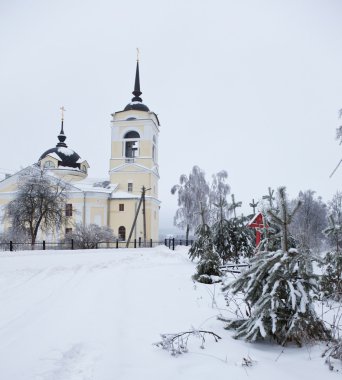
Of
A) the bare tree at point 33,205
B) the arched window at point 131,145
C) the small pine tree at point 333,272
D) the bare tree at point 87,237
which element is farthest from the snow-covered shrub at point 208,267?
the arched window at point 131,145

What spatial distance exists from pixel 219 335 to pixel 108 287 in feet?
16.3

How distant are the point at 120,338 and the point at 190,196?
30820 mm

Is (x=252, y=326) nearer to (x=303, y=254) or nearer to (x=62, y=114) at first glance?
(x=303, y=254)

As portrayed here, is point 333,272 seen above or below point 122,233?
below

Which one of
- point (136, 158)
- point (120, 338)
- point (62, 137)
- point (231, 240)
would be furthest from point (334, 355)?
Answer: point (62, 137)

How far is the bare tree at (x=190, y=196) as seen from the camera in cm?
3512

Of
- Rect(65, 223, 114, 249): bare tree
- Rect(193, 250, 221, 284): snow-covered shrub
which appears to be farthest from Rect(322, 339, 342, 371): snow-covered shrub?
Rect(65, 223, 114, 249): bare tree

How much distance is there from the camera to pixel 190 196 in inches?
1394

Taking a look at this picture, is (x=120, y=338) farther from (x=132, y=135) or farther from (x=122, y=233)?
(x=132, y=135)

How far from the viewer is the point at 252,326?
438cm

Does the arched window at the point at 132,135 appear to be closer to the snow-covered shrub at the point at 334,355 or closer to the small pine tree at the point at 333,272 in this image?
the small pine tree at the point at 333,272

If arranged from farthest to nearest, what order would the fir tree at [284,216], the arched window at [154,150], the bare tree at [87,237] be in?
the arched window at [154,150]
the bare tree at [87,237]
the fir tree at [284,216]

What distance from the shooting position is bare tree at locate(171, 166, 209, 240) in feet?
115

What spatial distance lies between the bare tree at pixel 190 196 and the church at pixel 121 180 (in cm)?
351
